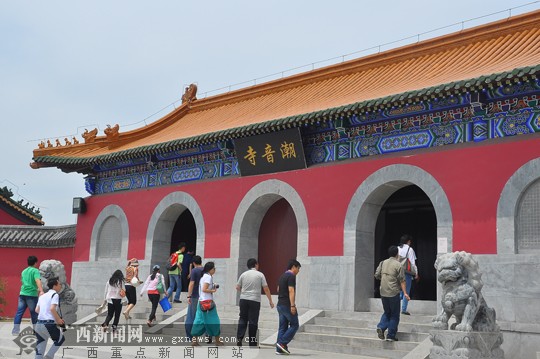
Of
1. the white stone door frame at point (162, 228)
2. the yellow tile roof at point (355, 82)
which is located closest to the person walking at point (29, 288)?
the white stone door frame at point (162, 228)

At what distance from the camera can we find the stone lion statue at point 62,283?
10.1m

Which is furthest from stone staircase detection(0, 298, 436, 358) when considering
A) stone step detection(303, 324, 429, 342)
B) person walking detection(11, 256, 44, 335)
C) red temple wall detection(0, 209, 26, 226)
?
red temple wall detection(0, 209, 26, 226)

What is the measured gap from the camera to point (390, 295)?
27.9 feet

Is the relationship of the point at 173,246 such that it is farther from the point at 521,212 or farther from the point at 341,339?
the point at 521,212

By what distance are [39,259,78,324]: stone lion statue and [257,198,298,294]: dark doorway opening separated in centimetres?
380

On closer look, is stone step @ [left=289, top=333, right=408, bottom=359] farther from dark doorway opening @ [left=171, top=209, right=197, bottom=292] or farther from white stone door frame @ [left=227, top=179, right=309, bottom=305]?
dark doorway opening @ [left=171, top=209, right=197, bottom=292]

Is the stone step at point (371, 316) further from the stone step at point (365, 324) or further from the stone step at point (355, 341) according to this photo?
the stone step at point (355, 341)

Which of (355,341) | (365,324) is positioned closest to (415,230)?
(365,324)

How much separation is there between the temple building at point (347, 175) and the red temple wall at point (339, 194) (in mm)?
21

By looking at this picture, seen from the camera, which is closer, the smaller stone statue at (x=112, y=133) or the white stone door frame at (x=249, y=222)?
the white stone door frame at (x=249, y=222)

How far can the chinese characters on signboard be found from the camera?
37.2ft

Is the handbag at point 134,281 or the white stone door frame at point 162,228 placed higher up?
the white stone door frame at point 162,228

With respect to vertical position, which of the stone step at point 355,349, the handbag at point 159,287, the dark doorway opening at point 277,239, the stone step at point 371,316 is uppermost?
the dark doorway opening at point 277,239

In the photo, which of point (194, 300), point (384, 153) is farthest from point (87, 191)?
point (384, 153)
